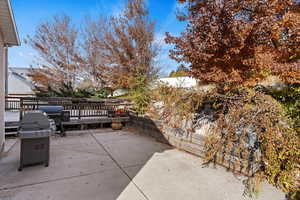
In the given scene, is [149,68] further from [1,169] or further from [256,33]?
[1,169]

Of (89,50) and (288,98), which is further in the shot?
(89,50)

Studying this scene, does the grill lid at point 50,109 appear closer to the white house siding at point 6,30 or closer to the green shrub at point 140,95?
the white house siding at point 6,30

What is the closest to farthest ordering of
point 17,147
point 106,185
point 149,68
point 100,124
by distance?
point 106,185, point 17,147, point 100,124, point 149,68

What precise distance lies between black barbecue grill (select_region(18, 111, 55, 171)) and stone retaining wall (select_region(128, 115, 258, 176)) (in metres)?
2.81

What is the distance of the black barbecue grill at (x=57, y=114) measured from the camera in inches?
190

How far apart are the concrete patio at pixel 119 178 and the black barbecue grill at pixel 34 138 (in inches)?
6.6

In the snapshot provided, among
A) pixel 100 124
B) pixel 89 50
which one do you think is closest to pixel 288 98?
pixel 100 124

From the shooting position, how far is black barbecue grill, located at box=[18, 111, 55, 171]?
2.64m

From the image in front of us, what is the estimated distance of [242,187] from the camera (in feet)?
7.59

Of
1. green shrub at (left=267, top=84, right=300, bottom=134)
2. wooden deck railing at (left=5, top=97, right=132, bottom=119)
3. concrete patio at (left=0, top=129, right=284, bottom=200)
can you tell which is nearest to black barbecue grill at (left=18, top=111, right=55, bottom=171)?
concrete patio at (left=0, top=129, right=284, bottom=200)

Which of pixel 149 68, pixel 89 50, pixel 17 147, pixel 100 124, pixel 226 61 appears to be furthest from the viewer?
pixel 89 50

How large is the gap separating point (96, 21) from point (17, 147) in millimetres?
11120

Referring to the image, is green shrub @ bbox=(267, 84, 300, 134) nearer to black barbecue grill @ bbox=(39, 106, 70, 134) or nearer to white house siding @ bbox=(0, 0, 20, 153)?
white house siding @ bbox=(0, 0, 20, 153)

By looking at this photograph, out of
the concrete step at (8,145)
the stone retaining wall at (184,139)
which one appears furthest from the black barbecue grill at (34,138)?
the stone retaining wall at (184,139)
